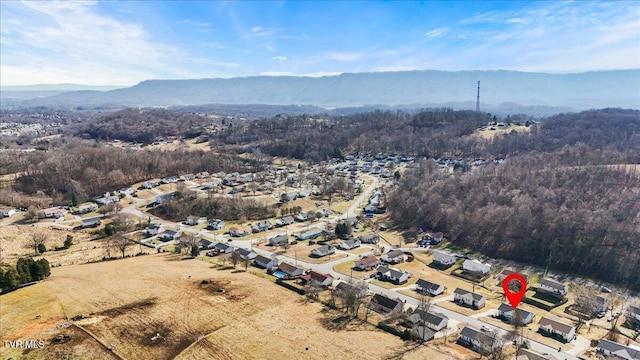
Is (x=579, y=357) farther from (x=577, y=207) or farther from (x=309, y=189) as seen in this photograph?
(x=309, y=189)

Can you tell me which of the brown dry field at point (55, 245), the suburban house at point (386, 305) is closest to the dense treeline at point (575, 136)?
the suburban house at point (386, 305)

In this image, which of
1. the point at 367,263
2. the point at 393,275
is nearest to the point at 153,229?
the point at 367,263

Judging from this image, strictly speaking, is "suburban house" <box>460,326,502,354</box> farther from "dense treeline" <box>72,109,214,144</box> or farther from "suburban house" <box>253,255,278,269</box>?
"dense treeline" <box>72,109,214,144</box>

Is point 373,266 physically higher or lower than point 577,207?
lower

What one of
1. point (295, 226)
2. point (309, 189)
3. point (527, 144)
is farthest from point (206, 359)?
point (527, 144)

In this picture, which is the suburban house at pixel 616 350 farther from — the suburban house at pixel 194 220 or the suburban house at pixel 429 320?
the suburban house at pixel 194 220
